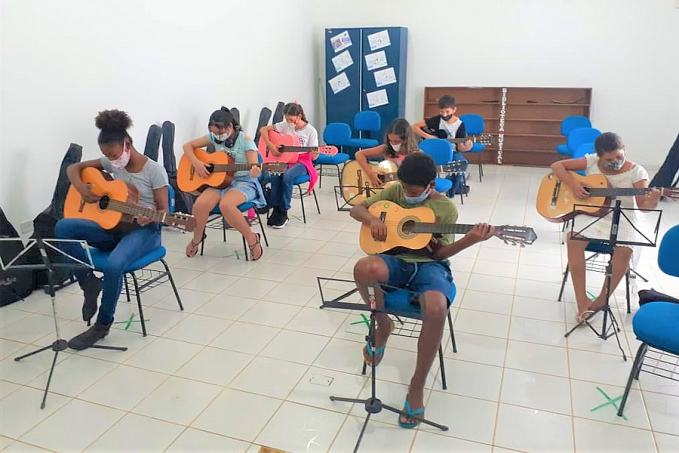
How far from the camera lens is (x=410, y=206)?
2.58m

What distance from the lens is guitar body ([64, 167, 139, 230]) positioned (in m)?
3.04

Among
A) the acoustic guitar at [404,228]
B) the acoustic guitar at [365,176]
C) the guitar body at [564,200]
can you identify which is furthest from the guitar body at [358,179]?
the acoustic guitar at [404,228]

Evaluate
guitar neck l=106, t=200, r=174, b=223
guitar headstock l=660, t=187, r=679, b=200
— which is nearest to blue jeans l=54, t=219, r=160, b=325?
guitar neck l=106, t=200, r=174, b=223

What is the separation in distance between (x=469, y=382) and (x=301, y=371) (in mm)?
858

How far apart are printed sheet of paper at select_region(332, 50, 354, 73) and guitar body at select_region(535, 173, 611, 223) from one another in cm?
515

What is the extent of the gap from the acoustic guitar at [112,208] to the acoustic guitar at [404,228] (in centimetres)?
114

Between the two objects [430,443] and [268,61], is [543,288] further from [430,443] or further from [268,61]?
[268,61]

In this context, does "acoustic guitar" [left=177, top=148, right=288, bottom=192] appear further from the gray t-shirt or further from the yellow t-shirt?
the yellow t-shirt

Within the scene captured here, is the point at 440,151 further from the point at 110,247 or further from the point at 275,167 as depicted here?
the point at 110,247

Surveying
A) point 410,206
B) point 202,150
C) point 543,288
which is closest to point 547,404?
point 410,206

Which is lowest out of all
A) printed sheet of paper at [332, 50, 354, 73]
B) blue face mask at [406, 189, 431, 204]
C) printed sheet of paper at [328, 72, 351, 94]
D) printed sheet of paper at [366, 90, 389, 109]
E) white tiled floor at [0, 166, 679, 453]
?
white tiled floor at [0, 166, 679, 453]

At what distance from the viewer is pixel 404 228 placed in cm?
256

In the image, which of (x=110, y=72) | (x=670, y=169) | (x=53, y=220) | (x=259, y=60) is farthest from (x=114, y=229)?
(x=670, y=169)

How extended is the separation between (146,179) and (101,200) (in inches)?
11.4
